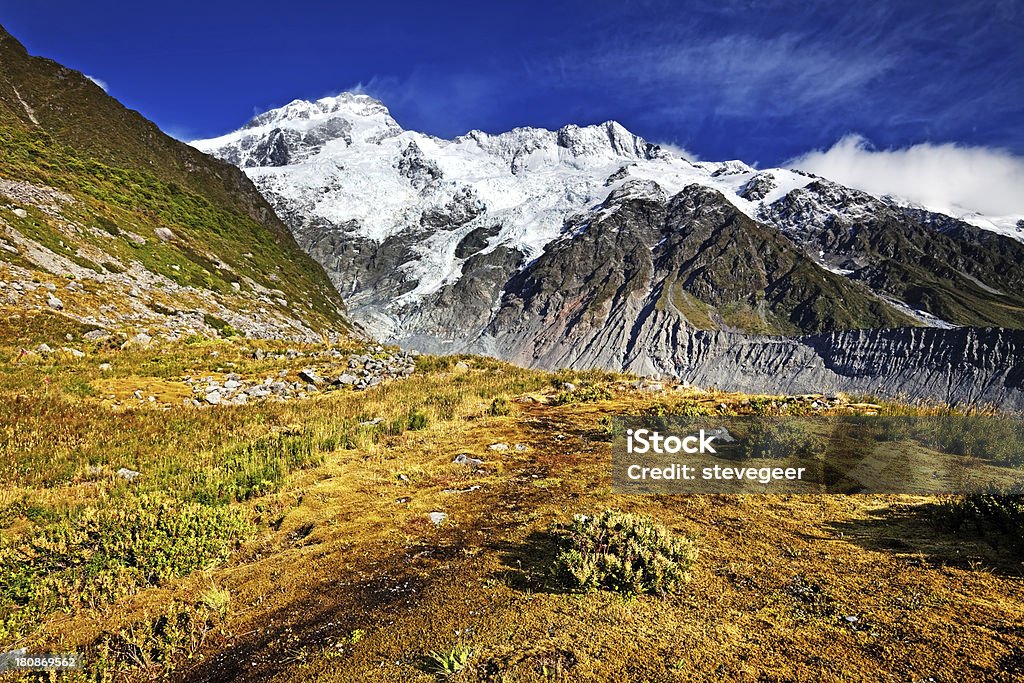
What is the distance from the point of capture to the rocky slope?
27655 mm

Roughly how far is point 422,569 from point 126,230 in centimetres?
4964

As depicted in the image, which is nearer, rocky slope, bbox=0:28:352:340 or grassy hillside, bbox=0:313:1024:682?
grassy hillside, bbox=0:313:1024:682

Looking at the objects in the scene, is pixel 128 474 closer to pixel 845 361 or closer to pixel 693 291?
pixel 845 361

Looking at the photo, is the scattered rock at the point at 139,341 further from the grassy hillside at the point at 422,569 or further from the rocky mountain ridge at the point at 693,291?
the rocky mountain ridge at the point at 693,291

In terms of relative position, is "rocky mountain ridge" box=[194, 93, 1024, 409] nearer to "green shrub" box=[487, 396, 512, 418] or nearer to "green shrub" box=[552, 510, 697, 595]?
"green shrub" box=[487, 396, 512, 418]

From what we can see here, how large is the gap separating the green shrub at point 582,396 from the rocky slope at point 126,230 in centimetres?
2128

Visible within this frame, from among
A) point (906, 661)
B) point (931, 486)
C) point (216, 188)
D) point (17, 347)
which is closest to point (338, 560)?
point (906, 661)

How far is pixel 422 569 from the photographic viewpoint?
19.8 feet

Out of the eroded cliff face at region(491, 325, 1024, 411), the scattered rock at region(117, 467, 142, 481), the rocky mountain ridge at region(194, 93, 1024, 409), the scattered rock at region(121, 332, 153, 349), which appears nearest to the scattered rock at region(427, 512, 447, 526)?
the scattered rock at region(117, 467, 142, 481)

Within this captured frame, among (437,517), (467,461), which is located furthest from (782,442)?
(437,517)

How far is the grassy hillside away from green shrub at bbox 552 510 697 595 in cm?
17

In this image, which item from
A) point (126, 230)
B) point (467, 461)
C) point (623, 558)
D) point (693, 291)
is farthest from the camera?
point (693, 291)

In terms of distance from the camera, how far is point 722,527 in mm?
6773

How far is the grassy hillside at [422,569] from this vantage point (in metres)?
4.17
